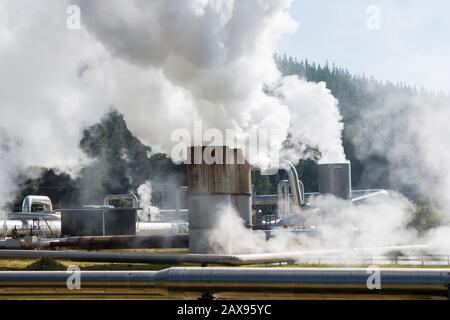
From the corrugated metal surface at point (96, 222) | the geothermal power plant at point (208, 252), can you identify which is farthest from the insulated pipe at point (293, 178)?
the corrugated metal surface at point (96, 222)

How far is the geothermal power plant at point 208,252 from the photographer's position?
2656 centimetres

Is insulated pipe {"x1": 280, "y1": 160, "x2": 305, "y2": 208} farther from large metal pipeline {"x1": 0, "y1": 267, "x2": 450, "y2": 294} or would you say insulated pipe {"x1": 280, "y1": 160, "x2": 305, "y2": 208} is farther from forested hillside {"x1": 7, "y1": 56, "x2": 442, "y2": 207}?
forested hillside {"x1": 7, "y1": 56, "x2": 442, "y2": 207}

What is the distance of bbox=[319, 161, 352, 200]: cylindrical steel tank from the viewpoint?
7306 centimetres

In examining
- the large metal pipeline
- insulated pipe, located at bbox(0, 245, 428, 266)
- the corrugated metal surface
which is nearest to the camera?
the large metal pipeline

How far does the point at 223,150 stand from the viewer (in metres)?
50.7

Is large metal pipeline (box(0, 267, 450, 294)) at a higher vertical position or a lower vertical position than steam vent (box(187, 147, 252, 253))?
lower

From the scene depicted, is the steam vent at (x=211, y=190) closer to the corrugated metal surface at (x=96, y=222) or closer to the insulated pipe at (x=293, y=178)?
the insulated pipe at (x=293, y=178)

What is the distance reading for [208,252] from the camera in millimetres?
49188

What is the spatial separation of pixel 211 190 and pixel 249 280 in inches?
888

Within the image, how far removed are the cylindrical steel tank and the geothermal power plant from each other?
0.31 feet

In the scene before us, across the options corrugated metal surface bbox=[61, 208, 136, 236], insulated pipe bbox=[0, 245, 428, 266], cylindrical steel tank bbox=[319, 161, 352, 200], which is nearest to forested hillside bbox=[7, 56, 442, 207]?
corrugated metal surface bbox=[61, 208, 136, 236]

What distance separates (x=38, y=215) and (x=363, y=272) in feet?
217
